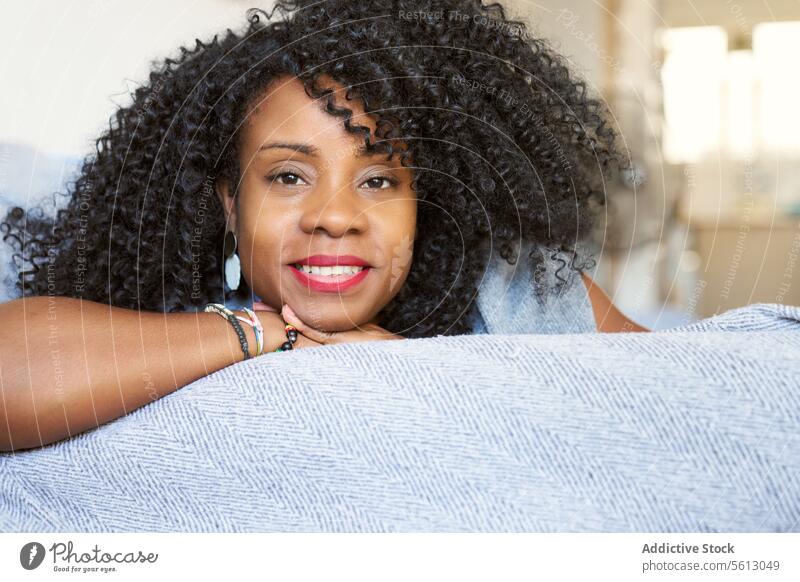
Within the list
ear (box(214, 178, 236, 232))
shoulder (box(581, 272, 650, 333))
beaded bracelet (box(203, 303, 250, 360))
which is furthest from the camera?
shoulder (box(581, 272, 650, 333))

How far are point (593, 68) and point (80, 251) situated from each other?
605 millimetres

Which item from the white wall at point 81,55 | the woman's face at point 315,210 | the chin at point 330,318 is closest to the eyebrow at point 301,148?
the woman's face at point 315,210

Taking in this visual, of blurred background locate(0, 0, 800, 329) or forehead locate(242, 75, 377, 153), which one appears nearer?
forehead locate(242, 75, 377, 153)

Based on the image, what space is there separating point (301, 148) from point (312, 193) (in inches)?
1.5

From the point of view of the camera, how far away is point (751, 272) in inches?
46.0

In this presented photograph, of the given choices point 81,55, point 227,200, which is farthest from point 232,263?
point 81,55

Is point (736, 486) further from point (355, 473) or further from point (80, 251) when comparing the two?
point (80, 251)

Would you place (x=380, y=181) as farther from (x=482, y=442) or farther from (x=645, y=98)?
(x=645, y=98)

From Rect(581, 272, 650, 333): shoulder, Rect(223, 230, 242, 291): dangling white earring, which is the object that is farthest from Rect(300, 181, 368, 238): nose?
Rect(581, 272, 650, 333): shoulder

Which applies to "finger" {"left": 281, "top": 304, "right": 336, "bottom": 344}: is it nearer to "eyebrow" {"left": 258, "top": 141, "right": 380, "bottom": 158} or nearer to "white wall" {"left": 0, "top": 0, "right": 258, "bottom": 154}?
"eyebrow" {"left": 258, "top": 141, "right": 380, "bottom": 158}

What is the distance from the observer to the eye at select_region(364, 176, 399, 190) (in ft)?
2.26

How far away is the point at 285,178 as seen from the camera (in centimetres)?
→ 68

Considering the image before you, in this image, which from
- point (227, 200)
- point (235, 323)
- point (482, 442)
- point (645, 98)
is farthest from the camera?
point (645, 98)

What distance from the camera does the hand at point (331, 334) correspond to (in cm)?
67
